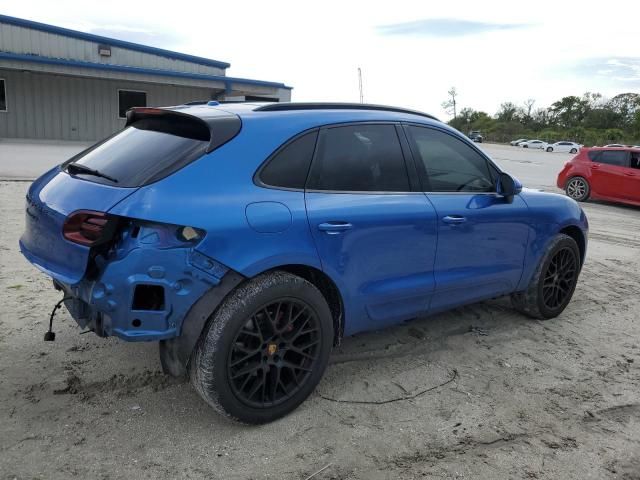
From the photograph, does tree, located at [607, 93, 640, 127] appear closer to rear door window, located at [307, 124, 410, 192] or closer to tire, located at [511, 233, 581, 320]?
tire, located at [511, 233, 581, 320]

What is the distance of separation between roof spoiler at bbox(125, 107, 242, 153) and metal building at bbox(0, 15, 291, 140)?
1793 cm

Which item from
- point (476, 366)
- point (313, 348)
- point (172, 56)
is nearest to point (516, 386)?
point (476, 366)

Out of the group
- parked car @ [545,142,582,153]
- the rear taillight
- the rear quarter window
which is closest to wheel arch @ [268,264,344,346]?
the rear quarter window

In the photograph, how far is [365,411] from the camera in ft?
10.7

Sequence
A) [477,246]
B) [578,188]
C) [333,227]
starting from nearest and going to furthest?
[333,227], [477,246], [578,188]

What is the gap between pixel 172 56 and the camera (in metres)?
23.0

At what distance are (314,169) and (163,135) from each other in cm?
86

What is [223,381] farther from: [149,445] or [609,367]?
[609,367]

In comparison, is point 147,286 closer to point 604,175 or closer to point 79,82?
point 604,175

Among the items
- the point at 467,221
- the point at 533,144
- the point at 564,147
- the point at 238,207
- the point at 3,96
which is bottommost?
the point at 467,221

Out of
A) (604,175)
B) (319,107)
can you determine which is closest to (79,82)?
(604,175)

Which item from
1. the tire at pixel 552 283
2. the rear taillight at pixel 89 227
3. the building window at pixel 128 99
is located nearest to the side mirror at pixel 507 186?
the tire at pixel 552 283

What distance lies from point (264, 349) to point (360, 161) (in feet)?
4.23

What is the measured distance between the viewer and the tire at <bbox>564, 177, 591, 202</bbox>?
13812mm
